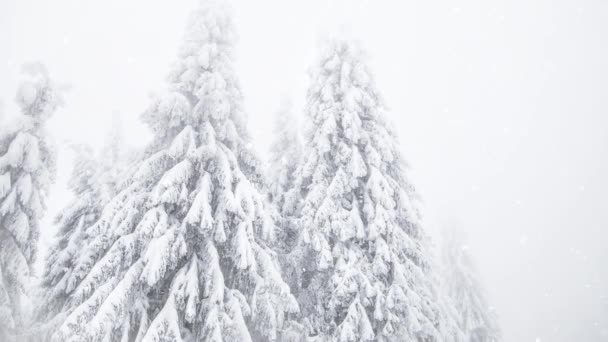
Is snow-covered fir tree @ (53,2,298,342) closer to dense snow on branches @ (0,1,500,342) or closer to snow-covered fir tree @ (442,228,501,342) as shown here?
dense snow on branches @ (0,1,500,342)

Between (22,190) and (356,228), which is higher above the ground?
(22,190)

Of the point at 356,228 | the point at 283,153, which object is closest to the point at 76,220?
the point at 283,153

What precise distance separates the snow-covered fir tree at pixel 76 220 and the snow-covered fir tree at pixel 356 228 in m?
6.65

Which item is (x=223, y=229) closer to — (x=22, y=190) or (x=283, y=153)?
(x=22, y=190)

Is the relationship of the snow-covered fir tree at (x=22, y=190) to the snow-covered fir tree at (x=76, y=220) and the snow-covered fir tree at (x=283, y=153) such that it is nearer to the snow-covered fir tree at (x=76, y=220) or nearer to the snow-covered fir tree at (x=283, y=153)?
the snow-covered fir tree at (x=76, y=220)

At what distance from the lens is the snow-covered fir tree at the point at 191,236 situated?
862 cm

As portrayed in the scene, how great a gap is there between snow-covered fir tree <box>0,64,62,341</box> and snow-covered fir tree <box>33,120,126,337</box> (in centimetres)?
149

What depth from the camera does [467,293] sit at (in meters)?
28.2

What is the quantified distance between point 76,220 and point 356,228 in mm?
11805

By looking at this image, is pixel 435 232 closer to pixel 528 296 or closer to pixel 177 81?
pixel 528 296

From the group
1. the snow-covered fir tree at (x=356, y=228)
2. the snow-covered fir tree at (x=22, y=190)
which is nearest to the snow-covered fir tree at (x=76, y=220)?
the snow-covered fir tree at (x=22, y=190)

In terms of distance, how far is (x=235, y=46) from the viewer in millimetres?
12094

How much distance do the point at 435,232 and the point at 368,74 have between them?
167 m

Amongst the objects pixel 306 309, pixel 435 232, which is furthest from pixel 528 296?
pixel 306 309
